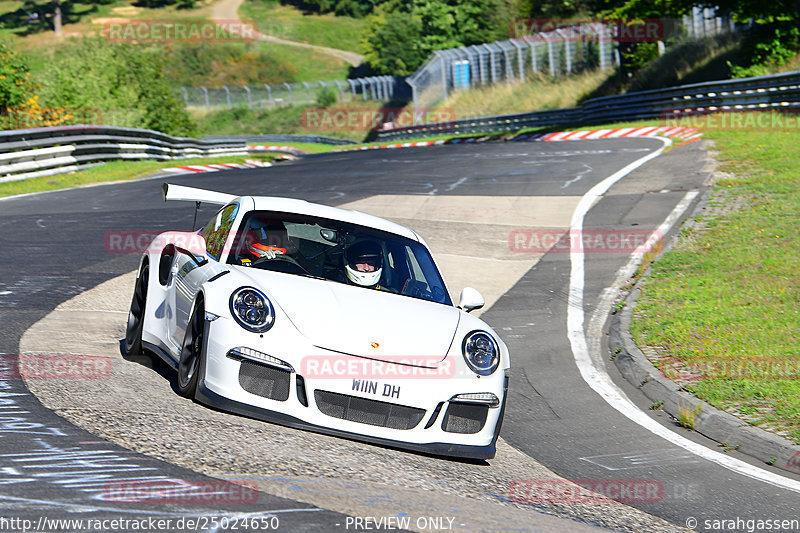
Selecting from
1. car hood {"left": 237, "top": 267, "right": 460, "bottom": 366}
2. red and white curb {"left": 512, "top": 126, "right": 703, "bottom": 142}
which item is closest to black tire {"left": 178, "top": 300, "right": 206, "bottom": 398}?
car hood {"left": 237, "top": 267, "right": 460, "bottom": 366}

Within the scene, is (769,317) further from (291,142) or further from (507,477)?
(291,142)

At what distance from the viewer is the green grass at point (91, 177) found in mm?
21812

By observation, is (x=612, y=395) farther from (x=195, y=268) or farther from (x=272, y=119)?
(x=272, y=119)

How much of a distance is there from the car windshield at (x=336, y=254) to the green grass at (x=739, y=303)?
8.57ft

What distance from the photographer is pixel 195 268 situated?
683cm

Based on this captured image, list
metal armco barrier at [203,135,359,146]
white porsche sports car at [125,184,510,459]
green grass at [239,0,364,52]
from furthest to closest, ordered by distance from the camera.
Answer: green grass at [239,0,364,52], metal armco barrier at [203,135,359,146], white porsche sports car at [125,184,510,459]

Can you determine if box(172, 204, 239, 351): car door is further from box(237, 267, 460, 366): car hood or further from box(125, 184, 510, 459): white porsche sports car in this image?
box(237, 267, 460, 366): car hood

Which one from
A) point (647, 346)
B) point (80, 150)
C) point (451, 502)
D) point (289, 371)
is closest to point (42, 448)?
point (289, 371)

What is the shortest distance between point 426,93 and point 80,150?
37.3 meters

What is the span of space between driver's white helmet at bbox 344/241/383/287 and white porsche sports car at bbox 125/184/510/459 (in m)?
0.01

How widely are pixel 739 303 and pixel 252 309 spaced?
6.59 metres

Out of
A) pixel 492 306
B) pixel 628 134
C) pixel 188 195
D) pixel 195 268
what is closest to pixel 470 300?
pixel 195 268

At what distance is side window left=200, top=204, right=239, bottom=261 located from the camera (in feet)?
23.3

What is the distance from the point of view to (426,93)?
6097cm
